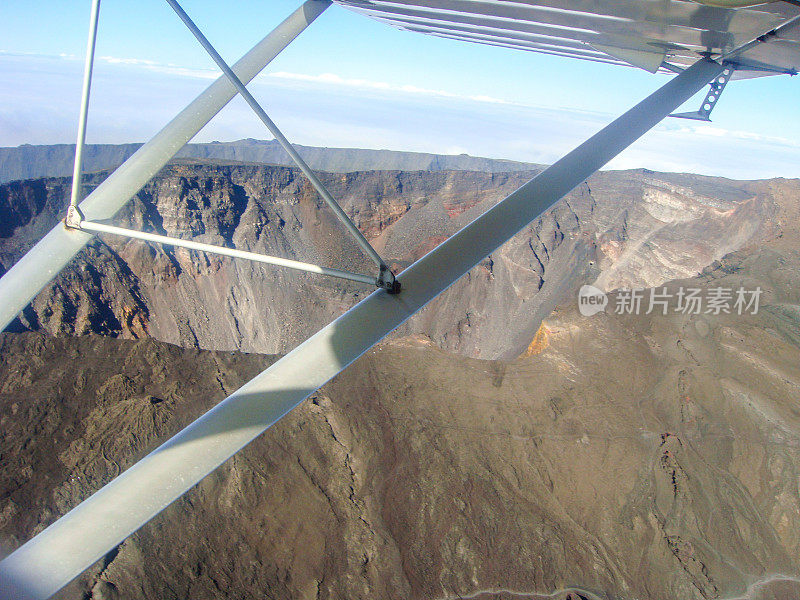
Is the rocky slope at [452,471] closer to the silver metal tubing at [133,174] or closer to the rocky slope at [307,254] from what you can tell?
the silver metal tubing at [133,174]

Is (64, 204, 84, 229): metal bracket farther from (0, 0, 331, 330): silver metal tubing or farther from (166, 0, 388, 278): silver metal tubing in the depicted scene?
(166, 0, 388, 278): silver metal tubing

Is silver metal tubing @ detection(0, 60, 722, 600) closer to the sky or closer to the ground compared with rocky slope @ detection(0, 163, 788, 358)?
closer to the ground

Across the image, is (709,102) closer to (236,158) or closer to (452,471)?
(452,471)

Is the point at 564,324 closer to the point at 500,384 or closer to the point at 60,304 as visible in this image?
the point at 500,384

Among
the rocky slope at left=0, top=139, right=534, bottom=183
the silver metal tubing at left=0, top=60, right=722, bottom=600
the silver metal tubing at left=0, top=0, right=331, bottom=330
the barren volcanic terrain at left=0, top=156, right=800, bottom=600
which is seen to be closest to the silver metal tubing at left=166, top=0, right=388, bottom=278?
the silver metal tubing at left=0, top=60, right=722, bottom=600

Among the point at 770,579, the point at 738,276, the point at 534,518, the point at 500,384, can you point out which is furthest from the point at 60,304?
the point at 738,276

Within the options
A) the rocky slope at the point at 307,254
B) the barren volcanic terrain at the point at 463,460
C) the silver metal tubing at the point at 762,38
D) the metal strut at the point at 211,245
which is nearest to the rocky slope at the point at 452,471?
the barren volcanic terrain at the point at 463,460
